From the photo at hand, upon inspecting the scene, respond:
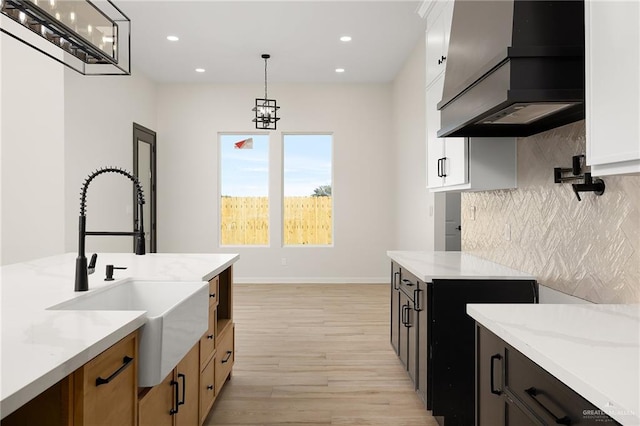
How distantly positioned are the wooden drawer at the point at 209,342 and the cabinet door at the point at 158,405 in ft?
1.51

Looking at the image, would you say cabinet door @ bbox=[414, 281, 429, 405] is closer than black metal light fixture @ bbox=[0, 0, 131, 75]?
No

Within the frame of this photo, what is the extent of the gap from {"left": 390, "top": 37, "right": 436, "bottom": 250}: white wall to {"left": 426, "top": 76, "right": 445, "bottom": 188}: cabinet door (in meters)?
1.31

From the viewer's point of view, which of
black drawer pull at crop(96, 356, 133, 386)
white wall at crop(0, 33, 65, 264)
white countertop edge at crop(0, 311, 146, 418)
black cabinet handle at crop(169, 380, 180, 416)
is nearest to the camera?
white countertop edge at crop(0, 311, 146, 418)

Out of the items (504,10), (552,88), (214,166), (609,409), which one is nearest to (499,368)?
(609,409)

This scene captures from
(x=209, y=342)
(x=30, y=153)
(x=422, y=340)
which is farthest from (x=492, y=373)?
(x=30, y=153)

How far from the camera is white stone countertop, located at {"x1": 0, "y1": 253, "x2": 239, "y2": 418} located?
92 centimetres

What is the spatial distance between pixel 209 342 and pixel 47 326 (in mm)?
1244

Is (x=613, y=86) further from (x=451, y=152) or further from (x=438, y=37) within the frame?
(x=438, y=37)

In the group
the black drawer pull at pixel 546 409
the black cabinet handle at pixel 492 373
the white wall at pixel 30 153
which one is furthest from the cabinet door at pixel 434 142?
the white wall at pixel 30 153

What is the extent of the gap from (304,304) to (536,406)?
14.4ft

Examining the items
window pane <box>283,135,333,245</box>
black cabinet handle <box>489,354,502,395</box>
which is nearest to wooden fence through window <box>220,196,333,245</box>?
window pane <box>283,135,333,245</box>

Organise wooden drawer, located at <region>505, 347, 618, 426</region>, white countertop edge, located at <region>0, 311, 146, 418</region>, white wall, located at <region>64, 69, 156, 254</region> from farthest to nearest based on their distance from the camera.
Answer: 1. white wall, located at <region>64, 69, 156, 254</region>
2. wooden drawer, located at <region>505, 347, 618, 426</region>
3. white countertop edge, located at <region>0, 311, 146, 418</region>

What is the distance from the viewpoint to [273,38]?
197 inches

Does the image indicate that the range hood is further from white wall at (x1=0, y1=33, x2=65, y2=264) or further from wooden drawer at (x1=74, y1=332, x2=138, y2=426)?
white wall at (x1=0, y1=33, x2=65, y2=264)
